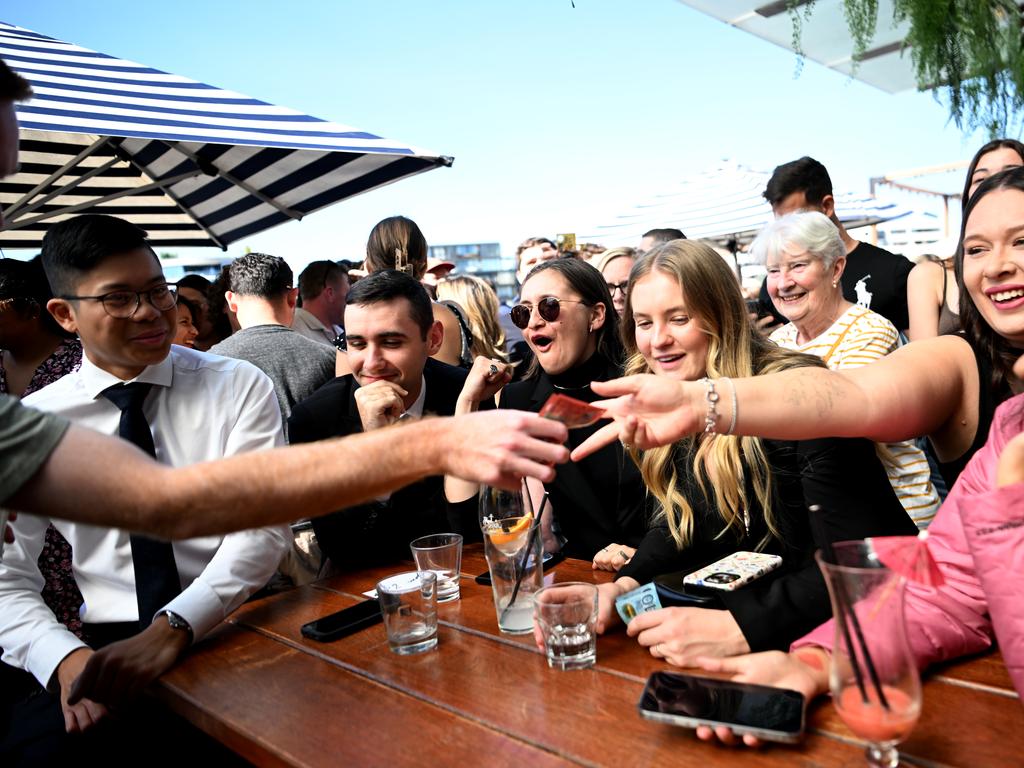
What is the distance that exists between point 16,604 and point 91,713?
521 mm

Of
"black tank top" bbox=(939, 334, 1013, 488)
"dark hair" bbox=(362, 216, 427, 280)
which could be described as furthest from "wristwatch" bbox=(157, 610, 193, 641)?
"dark hair" bbox=(362, 216, 427, 280)

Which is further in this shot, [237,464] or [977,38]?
[977,38]

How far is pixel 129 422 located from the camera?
2.34 metres

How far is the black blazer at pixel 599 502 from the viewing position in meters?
2.60

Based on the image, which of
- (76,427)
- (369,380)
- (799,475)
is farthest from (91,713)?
(799,475)

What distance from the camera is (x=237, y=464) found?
1.36 m

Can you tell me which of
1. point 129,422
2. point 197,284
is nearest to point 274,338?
point 129,422

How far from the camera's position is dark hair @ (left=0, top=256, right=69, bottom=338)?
132 inches

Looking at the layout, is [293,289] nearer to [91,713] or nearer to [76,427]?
[91,713]

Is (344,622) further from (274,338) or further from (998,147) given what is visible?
(998,147)

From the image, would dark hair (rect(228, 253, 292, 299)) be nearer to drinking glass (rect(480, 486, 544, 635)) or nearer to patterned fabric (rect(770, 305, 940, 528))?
drinking glass (rect(480, 486, 544, 635))

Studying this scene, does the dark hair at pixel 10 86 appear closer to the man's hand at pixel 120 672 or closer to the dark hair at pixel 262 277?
the man's hand at pixel 120 672

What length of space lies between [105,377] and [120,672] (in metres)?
1.06

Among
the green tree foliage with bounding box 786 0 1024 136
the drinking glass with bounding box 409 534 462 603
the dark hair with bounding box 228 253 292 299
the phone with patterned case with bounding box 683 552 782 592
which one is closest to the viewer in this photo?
the phone with patterned case with bounding box 683 552 782 592
